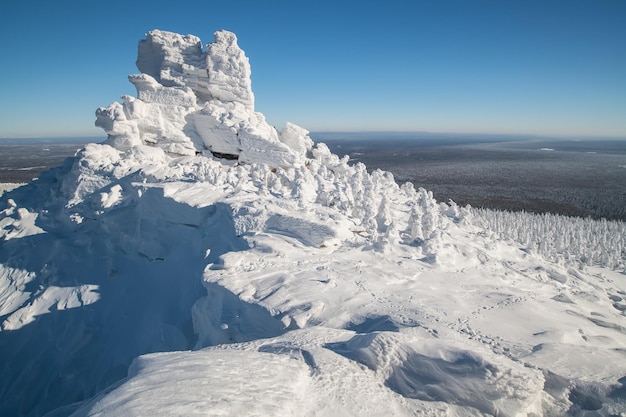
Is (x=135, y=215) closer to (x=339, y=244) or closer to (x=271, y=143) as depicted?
(x=271, y=143)

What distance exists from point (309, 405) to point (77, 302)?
11.8 m

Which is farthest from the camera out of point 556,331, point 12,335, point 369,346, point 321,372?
point 12,335

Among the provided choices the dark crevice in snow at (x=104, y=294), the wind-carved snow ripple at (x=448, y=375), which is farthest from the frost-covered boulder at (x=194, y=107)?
the wind-carved snow ripple at (x=448, y=375)

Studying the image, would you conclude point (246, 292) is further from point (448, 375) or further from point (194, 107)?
point (194, 107)

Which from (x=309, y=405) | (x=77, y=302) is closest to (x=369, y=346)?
(x=309, y=405)

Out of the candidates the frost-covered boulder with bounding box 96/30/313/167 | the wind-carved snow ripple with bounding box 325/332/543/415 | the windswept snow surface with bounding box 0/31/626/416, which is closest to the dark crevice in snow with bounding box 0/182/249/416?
the windswept snow surface with bounding box 0/31/626/416

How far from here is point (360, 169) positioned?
19.3 metres

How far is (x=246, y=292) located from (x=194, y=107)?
1464 centimetres

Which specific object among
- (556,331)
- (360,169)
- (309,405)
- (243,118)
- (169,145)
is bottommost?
(556,331)

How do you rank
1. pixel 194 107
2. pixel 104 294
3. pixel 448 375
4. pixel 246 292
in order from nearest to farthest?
pixel 448 375 < pixel 246 292 < pixel 104 294 < pixel 194 107

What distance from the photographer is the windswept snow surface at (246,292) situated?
12.9 feet

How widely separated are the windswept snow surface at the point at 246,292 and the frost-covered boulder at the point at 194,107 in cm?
10

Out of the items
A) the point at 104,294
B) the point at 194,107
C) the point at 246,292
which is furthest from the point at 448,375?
the point at 194,107

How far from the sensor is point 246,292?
6.94 m
